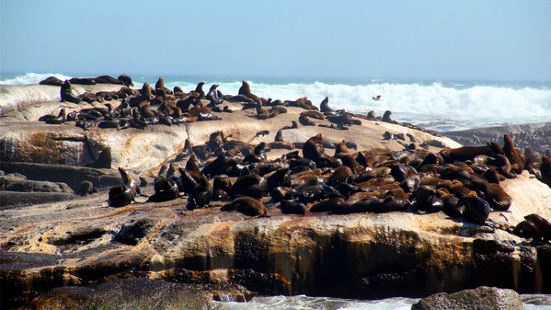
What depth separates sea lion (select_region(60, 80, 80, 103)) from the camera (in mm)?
23844

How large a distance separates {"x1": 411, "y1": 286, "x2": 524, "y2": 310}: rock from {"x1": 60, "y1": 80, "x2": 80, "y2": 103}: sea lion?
17.7 meters

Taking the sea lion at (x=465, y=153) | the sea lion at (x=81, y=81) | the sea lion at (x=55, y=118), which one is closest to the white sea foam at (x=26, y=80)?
the sea lion at (x=81, y=81)

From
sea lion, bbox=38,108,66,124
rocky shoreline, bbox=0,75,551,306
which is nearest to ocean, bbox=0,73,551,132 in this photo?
sea lion, bbox=38,108,66,124

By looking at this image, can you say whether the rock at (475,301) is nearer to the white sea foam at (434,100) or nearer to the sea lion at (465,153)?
the sea lion at (465,153)

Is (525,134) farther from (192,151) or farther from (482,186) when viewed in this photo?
(482,186)

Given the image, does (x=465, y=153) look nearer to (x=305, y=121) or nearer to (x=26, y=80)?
(x=305, y=121)

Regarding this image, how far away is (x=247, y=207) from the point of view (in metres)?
10.9

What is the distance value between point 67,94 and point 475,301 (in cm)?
1842

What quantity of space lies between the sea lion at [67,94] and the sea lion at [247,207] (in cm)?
1423

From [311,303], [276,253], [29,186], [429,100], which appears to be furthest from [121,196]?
[429,100]

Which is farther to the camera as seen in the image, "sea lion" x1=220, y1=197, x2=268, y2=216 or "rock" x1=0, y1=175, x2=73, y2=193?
"rock" x1=0, y1=175, x2=73, y2=193

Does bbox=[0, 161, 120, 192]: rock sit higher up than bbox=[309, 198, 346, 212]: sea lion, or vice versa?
bbox=[309, 198, 346, 212]: sea lion

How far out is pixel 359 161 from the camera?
45.5 ft

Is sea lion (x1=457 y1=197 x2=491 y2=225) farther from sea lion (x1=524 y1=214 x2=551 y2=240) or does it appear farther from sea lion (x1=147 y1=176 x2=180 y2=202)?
sea lion (x1=147 y1=176 x2=180 y2=202)
